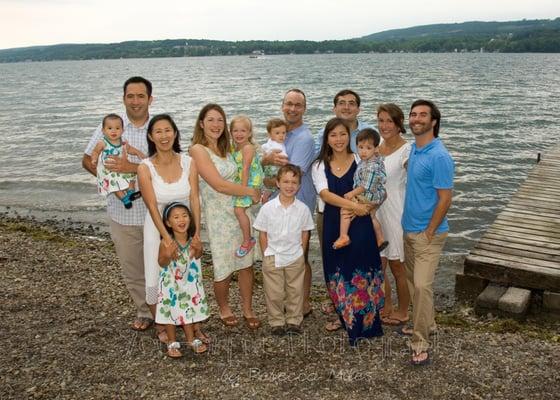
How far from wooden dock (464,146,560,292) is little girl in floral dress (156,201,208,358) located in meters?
4.62

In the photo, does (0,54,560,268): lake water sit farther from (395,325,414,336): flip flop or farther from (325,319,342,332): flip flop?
(325,319,342,332): flip flop

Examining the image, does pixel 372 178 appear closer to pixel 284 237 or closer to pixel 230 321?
pixel 284 237

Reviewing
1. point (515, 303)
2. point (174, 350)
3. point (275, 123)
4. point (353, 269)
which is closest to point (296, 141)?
point (275, 123)

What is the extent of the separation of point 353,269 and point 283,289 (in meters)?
0.80

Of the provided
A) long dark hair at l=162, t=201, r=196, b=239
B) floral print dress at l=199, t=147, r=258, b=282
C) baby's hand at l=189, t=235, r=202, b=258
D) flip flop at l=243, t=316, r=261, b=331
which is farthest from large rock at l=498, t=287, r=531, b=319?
long dark hair at l=162, t=201, r=196, b=239

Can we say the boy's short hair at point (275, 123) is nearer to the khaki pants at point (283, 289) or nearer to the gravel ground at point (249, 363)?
the khaki pants at point (283, 289)

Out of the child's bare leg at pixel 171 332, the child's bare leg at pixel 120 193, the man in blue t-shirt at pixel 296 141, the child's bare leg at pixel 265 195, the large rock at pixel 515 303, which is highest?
the man in blue t-shirt at pixel 296 141

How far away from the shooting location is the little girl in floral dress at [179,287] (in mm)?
4691

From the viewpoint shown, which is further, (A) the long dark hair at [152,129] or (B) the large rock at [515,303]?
(B) the large rock at [515,303]

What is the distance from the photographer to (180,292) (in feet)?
16.0

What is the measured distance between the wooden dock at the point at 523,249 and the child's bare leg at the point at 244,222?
409 centimetres

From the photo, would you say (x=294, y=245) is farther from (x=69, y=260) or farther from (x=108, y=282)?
(x=69, y=260)

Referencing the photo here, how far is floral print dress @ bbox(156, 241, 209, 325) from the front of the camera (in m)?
4.82

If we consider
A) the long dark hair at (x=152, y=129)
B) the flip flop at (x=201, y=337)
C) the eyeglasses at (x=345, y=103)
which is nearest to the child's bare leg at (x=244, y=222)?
the long dark hair at (x=152, y=129)
